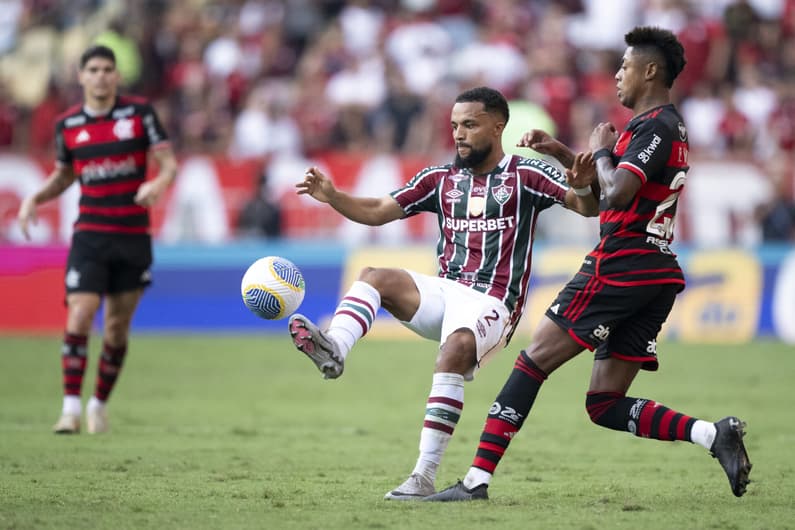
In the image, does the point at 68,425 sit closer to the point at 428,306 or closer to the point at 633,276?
the point at 428,306

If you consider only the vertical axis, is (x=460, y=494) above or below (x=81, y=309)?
below

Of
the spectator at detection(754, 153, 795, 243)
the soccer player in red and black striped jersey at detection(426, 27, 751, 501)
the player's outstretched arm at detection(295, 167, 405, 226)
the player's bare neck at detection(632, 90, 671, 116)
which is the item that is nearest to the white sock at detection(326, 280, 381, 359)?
the player's outstretched arm at detection(295, 167, 405, 226)

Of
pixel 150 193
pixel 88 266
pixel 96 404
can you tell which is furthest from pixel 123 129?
pixel 96 404

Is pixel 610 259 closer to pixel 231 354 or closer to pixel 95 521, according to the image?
pixel 95 521

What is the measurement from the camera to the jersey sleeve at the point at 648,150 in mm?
6801

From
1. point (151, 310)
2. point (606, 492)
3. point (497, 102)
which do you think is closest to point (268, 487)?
point (606, 492)

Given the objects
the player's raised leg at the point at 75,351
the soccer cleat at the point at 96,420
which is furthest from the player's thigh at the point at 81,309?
the soccer cleat at the point at 96,420

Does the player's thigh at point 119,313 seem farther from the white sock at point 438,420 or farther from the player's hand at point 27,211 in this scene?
the white sock at point 438,420

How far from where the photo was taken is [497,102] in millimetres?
7680

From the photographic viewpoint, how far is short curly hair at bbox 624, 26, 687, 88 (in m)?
7.15

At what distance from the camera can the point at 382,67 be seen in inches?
847

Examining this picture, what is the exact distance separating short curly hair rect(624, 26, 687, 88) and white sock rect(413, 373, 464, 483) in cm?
214

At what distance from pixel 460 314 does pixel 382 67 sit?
14635mm

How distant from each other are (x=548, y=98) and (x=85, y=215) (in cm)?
1095
